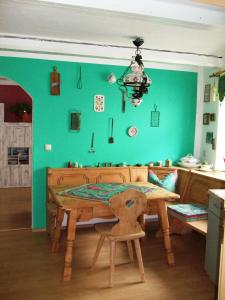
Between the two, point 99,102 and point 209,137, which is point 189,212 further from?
point 99,102

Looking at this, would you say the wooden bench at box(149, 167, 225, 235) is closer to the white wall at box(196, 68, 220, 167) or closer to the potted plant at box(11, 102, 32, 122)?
the white wall at box(196, 68, 220, 167)

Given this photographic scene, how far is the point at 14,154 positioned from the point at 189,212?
15.4ft

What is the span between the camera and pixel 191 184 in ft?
14.2

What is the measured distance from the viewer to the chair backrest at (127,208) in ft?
9.22

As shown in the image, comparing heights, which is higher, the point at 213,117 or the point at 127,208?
the point at 213,117

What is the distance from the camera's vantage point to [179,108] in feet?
16.0

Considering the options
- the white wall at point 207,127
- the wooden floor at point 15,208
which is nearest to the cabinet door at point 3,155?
the wooden floor at point 15,208

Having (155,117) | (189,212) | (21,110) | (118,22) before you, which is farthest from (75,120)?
(21,110)

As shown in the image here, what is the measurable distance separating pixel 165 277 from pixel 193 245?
0.97m

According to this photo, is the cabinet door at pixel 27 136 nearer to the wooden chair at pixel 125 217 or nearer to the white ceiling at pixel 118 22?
the white ceiling at pixel 118 22

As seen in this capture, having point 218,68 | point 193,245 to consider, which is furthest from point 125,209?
point 218,68

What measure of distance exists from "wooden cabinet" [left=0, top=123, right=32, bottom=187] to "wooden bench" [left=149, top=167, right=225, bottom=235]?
11.8ft

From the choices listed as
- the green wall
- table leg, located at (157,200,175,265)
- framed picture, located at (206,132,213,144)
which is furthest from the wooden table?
framed picture, located at (206,132,213,144)

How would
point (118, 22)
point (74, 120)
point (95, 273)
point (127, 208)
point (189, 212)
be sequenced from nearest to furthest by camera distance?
point (127, 208), point (118, 22), point (95, 273), point (189, 212), point (74, 120)
